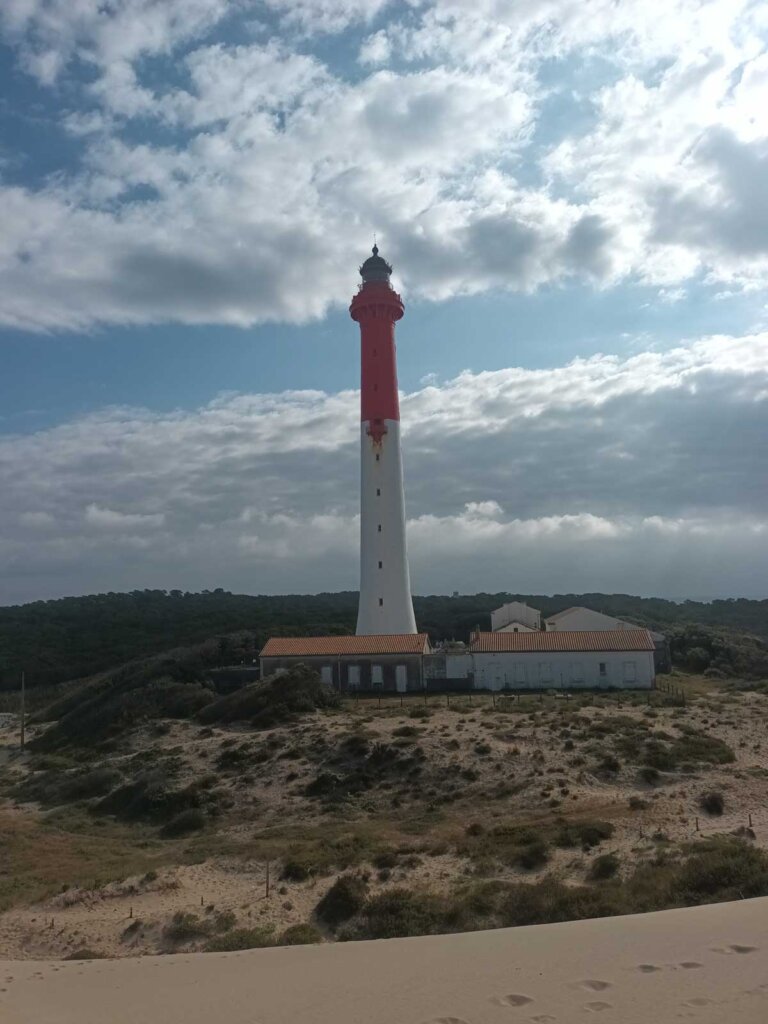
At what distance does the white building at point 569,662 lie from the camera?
120 feet

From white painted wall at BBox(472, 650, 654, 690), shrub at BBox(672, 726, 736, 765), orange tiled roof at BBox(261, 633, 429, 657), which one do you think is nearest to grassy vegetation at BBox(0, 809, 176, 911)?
shrub at BBox(672, 726, 736, 765)

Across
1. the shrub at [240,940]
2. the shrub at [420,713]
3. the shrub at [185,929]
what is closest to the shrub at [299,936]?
the shrub at [240,940]

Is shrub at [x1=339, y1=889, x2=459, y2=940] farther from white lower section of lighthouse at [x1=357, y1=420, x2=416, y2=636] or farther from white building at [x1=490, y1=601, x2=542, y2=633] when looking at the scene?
white building at [x1=490, y1=601, x2=542, y2=633]

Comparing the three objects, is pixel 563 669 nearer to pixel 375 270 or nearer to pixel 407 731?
pixel 407 731

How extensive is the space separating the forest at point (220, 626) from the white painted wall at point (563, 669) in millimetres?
12362

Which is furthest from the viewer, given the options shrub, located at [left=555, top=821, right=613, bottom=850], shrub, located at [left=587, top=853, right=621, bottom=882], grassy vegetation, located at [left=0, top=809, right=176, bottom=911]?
grassy vegetation, located at [left=0, top=809, right=176, bottom=911]

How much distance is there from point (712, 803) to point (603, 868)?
18.5ft

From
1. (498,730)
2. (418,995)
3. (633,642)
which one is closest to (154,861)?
(418,995)

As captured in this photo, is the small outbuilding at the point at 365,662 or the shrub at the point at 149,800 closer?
the shrub at the point at 149,800

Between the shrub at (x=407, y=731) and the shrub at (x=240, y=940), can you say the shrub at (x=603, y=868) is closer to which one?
the shrub at (x=240, y=940)

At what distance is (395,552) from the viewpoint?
128 feet

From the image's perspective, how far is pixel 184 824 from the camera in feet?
70.7

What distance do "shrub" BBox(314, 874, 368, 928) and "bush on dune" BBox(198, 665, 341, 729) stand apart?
55.0 feet

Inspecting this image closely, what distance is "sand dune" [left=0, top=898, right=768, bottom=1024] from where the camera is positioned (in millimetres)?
8742
